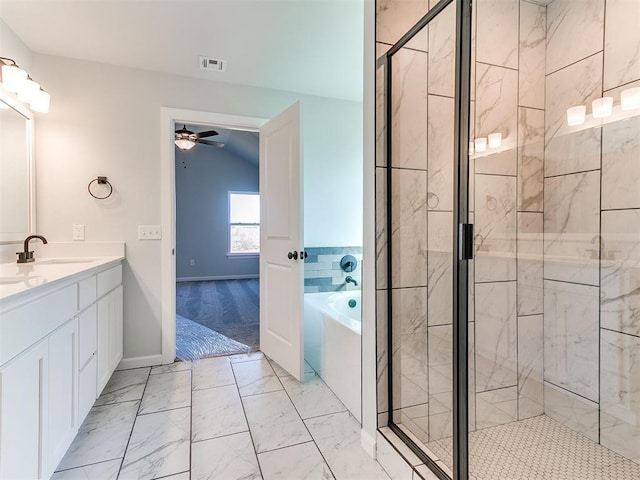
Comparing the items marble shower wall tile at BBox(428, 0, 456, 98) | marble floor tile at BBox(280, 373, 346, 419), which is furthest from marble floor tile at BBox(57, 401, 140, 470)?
marble shower wall tile at BBox(428, 0, 456, 98)

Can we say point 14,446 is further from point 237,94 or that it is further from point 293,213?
point 237,94

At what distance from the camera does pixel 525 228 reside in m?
1.88

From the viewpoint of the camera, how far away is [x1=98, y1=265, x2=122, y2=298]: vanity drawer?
199 centimetres

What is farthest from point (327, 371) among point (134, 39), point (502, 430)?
point (134, 39)

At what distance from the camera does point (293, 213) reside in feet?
7.97

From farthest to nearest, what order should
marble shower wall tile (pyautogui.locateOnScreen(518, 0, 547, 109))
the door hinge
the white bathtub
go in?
the white bathtub → marble shower wall tile (pyautogui.locateOnScreen(518, 0, 547, 109)) → the door hinge

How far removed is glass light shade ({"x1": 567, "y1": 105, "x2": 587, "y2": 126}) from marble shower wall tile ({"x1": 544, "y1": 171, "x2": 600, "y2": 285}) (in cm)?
29

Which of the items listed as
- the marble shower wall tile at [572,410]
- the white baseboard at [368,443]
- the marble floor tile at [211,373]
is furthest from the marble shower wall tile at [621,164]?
the marble floor tile at [211,373]

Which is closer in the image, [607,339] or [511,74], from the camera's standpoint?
[607,339]

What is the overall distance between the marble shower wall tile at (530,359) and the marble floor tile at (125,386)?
2401 mm

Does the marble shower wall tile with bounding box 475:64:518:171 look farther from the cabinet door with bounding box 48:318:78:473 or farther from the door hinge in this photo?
Answer: the cabinet door with bounding box 48:318:78:473

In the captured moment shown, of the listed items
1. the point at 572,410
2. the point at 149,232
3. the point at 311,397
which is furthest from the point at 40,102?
the point at 572,410

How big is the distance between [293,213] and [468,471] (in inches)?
70.3

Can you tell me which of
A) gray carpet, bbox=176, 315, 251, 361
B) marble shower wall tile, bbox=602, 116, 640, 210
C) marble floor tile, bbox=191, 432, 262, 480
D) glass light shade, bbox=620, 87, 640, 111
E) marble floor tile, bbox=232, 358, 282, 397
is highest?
glass light shade, bbox=620, 87, 640, 111
